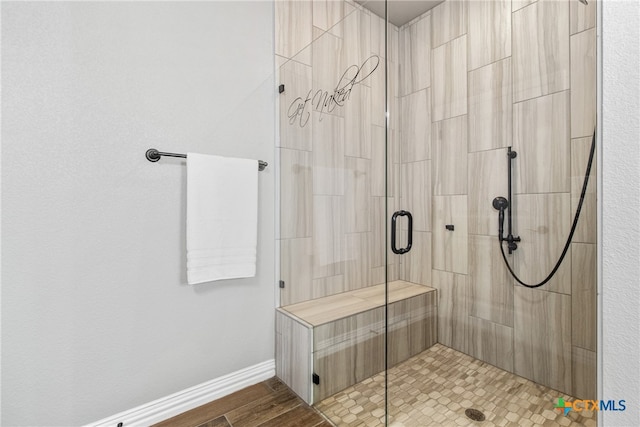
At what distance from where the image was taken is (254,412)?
1463 mm

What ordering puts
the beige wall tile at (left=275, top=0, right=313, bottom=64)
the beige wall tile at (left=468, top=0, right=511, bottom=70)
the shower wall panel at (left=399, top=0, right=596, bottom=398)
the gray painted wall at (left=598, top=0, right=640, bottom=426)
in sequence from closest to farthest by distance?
1. the gray painted wall at (left=598, top=0, right=640, bottom=426)
2. the shower wall panel at (left=399, top=0, right=596, bottom=398)
3. the beige wall tile at (left=468, top=0, right=511, bottom=70)
4. the beige wall tile at (left=275, top=0, right=313, bottom=64)

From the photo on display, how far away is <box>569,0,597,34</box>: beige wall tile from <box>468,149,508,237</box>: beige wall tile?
407 mm

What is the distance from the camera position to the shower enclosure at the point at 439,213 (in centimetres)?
94

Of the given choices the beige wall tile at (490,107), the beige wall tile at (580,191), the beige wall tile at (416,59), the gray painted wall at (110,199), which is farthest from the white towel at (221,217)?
the beige wall tile at (580,191)

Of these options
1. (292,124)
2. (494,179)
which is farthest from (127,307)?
(494,179)

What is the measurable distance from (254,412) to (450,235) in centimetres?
128

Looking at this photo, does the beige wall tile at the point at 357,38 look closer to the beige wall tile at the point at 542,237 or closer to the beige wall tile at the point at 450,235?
the beige wall tile at the point at 450,235

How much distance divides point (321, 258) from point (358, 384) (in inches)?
24.5

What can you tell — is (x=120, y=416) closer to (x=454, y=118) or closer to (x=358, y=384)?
(x=358, y=384)

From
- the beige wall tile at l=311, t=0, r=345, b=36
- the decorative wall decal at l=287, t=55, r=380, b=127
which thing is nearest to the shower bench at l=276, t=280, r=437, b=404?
the decorative wall decal at l=287, t=55, r=380, b=127

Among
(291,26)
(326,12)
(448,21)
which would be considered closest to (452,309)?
(448,21)

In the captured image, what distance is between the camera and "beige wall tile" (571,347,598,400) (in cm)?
87

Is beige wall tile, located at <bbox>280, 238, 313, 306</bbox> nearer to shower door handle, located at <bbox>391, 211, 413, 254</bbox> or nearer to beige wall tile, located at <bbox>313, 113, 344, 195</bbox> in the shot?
beige wall tile, located at <bbox>313, 113, 344, 195</bbox>

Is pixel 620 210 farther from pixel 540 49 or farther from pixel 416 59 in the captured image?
pixel 416 59
